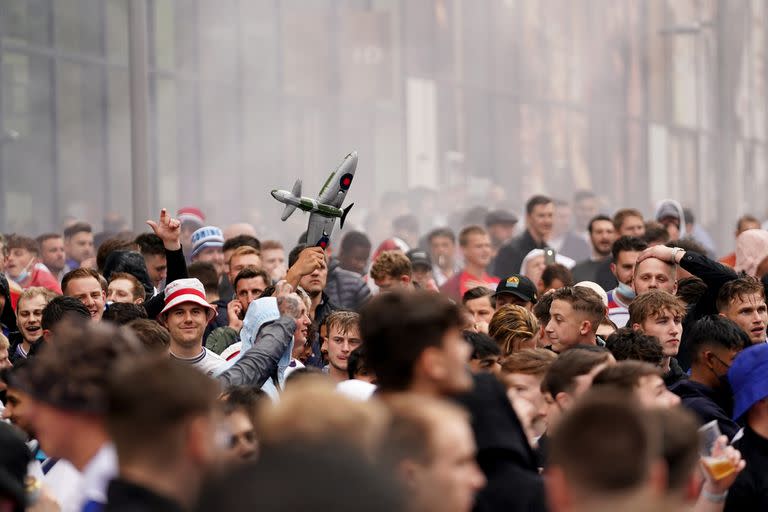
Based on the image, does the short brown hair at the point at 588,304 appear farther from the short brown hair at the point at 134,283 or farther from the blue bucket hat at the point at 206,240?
the blue bucket hat at the point at 206,240

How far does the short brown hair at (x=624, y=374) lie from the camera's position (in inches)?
183

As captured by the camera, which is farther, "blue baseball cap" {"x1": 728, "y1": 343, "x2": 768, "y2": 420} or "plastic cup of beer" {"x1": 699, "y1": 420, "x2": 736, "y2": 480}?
"blue baseball cap" {"x1": 728, "y1": 343, "x2": 768, "y2": 420}

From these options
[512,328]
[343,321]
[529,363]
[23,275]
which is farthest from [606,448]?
[23,275]

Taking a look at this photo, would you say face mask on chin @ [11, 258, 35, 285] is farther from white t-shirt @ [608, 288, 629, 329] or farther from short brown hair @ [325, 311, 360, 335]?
white t-shirt @ [608, 288, 629, 329]

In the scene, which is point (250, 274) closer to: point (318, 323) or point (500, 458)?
point (318, 323)

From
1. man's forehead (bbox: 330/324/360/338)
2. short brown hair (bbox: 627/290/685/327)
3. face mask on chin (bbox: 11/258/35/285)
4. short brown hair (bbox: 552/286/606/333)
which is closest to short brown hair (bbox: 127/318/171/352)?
man's forehead (bbox: 330/324/360/338)

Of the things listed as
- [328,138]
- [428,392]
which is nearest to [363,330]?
[428,392]

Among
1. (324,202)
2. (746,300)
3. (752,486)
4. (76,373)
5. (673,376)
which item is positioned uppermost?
(324,202)

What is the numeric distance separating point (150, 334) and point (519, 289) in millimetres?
2684

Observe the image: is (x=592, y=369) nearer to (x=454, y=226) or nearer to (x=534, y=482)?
(x=534, y=482)

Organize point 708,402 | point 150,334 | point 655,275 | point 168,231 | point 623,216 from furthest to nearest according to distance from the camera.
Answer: point 623,216, point 655,275, point 168,231, point 150,334, point 708,402

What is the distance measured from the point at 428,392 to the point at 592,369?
1494mm

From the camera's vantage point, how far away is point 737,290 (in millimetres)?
7172

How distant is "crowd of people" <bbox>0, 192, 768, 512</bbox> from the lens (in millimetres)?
2967
